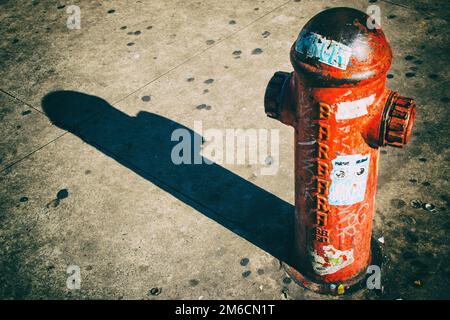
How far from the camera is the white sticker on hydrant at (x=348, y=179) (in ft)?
7.13

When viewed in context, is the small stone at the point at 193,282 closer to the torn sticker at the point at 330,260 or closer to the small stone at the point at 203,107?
the torn sticker at the point at 330,260

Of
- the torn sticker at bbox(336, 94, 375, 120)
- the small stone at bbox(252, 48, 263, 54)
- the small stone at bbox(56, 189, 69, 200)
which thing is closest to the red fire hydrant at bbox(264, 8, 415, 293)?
the torn sticker at bbox(336, 94, 375, 120)

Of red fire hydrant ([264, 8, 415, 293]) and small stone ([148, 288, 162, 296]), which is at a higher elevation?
red fire hydrant ([264, 8, 415, 293])

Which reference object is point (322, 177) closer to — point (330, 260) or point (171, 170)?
point (330, 260)

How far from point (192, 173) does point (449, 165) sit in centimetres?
190

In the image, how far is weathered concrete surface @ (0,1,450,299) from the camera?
290cm

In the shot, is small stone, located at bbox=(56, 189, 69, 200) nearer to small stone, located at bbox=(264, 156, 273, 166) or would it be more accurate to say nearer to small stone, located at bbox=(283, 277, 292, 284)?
small stone, located at bbox=(264, 156, 273, 166)

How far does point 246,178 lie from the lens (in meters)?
3.42

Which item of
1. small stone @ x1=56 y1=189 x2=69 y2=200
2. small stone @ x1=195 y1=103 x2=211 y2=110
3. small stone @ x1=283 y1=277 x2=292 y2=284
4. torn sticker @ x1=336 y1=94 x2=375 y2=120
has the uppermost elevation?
torn sticker @ x1=336 y1=94 x2=375 y2=120

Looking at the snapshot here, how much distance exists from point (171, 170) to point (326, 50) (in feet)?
6.34

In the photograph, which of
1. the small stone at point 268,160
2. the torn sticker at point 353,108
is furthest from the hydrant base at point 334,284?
the torn sticker at point 353,108

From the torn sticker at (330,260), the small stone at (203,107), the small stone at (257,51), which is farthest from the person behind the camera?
the small stone at (257,51)
